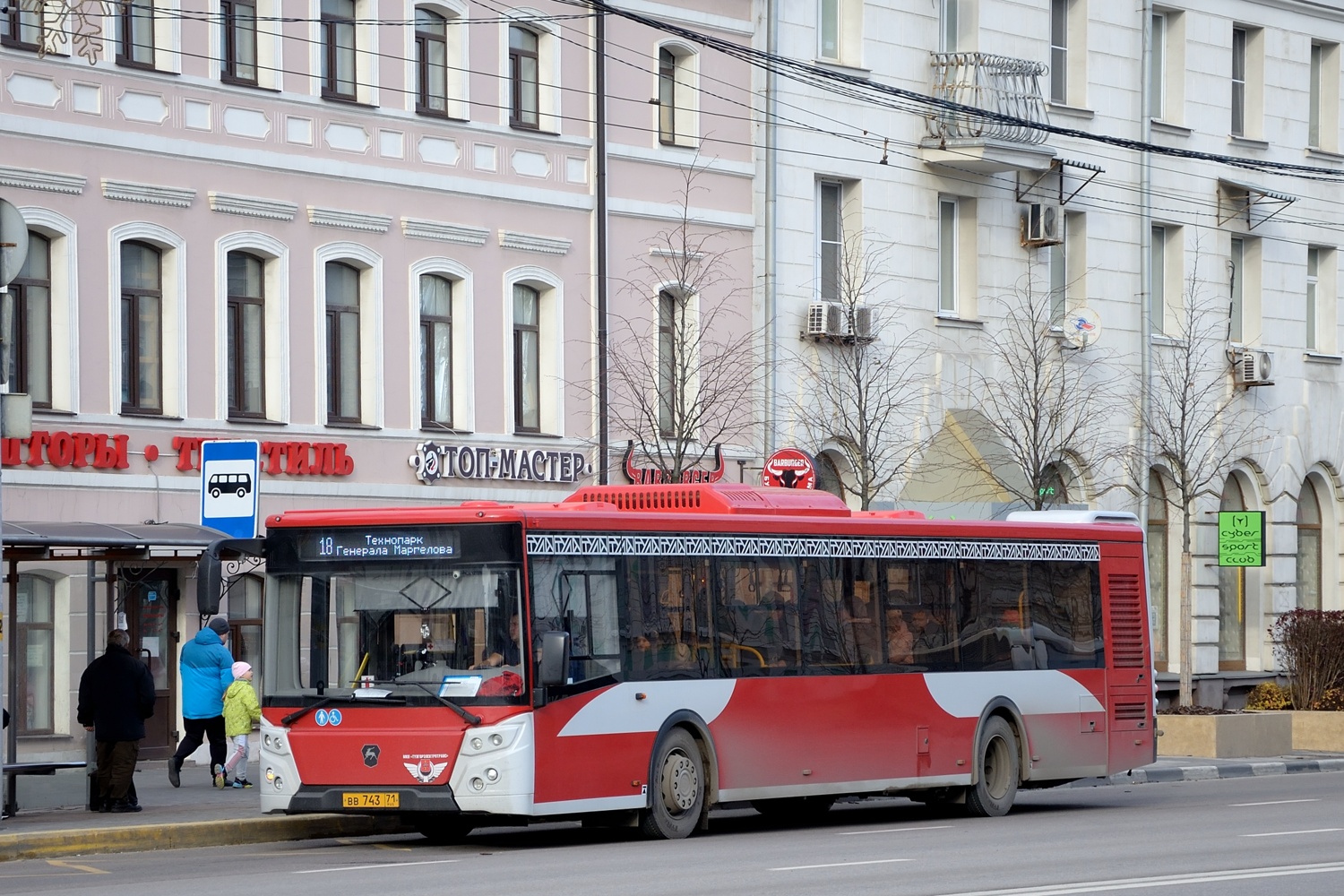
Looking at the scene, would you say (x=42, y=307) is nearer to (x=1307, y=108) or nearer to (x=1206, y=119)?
(x=1206, y=119)

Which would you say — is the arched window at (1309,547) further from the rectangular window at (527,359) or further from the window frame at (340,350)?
the window frame at (340,350)

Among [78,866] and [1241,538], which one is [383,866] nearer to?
[78,866]

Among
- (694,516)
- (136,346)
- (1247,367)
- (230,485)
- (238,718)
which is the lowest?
(238,718)

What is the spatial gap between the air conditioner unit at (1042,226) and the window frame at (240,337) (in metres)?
14.0

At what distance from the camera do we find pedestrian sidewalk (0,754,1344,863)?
1723cm

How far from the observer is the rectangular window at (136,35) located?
83.3ft

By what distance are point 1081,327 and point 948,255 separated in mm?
2675

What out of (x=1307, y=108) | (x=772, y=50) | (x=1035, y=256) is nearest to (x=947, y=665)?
(x=772, y=50)

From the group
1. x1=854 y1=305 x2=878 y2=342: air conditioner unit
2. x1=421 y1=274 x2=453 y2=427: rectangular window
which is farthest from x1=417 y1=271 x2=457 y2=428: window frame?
x1=854 y1=305 x2=878 y2=342: air conditioner unit

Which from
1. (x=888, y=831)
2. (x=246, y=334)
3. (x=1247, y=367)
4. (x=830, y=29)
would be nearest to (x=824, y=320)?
(x=830, y=29)

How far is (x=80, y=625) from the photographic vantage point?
25.2 meters

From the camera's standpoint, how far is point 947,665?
69.5ft

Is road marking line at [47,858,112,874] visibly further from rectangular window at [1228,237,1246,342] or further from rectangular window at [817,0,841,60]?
rectangular window at [1228,237,1246,342]

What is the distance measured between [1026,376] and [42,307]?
1672cm
